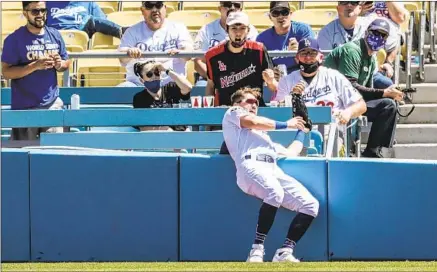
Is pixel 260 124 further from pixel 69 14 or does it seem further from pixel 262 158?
pixel 69 14

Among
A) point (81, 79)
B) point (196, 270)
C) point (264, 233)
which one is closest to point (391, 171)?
point (264, 233)

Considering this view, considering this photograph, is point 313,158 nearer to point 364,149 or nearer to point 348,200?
point 348,200

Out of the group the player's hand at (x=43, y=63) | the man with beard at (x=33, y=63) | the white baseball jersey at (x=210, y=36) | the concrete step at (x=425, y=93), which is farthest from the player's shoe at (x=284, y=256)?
the concrete step at (x=425, y=93)

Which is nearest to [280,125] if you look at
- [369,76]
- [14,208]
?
[14,208]

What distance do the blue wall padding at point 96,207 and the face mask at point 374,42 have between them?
3.21 meters

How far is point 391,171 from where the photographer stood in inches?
376

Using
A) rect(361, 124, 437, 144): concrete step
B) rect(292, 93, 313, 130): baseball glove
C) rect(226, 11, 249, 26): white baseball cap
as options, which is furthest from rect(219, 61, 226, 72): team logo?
rect(361, 124, 437, 144): concrete step

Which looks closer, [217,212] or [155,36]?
[217,212]

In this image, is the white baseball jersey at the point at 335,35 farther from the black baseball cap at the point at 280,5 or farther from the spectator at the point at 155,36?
the spectator at the point at 155,36

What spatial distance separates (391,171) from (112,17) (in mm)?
6364

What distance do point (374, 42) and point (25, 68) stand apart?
11.6 ft

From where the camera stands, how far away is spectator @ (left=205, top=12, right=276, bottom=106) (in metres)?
11.4

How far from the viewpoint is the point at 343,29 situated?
13016mm

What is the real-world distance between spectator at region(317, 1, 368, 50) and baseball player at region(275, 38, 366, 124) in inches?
64.5
